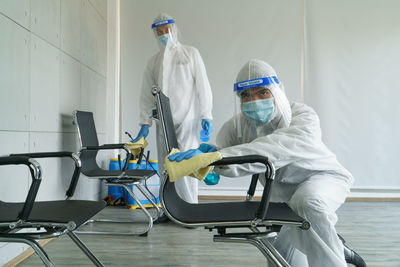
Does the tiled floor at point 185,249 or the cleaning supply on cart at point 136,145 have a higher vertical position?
the cleaning supply on cart at point 136,145

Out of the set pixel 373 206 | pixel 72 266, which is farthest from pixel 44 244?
pixel 373 206

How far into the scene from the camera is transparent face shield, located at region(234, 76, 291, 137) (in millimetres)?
1683

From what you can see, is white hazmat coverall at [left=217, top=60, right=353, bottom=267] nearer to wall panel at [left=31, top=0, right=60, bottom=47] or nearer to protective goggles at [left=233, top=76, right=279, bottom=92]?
protective goggles at [left=233, top=76, right=279, bottom=92]

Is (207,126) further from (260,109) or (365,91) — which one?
(365,91)

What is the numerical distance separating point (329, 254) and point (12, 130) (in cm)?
179

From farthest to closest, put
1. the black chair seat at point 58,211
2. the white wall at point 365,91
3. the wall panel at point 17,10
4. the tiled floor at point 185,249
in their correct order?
the white wall at point 365,91, the tiled floor at point 185,249, the wall panel at point 17,10, the black chair seat at point 58,211

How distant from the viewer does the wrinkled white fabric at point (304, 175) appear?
150cm

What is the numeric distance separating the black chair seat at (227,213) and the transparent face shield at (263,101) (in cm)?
41

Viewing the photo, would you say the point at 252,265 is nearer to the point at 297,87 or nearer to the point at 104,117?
the point at 104,117

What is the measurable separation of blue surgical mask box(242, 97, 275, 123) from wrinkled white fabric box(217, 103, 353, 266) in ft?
0.20

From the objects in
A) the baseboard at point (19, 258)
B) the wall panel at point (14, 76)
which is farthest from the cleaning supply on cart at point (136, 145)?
the baseboard at point (19, 258)

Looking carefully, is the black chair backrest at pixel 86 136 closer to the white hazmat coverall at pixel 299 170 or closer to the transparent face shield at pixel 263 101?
the white hazmat coverall at pixel 299 170

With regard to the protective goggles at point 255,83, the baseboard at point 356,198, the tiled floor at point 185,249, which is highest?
the protective goggles at point 255,83

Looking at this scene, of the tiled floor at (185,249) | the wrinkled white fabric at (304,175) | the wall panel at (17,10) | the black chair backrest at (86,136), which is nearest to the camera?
the wrinkled white fabric at (304,175)
